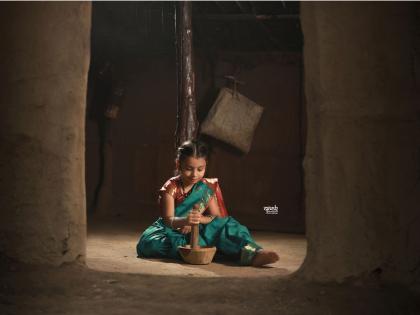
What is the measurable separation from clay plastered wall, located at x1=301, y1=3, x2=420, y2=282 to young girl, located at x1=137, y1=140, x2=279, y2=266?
1423 millimetres

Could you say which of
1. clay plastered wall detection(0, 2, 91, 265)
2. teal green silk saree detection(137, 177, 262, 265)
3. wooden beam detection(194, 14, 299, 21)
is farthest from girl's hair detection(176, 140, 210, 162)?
wooden beam detection(194, 14, 299, 21)

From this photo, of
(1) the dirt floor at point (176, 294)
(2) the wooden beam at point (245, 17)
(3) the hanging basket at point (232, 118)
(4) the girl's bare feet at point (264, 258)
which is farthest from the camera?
(3) the hanging basket at point (232, 118)

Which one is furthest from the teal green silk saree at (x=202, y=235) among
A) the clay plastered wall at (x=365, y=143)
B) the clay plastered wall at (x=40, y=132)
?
the clay plastered wall at (x=365, y=143)

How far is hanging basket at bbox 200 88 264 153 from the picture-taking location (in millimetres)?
7023

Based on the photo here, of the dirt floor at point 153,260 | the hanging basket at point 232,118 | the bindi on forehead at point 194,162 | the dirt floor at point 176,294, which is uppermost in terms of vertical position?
the hanging basket at point 232,118

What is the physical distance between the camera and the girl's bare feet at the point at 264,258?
4137 mm

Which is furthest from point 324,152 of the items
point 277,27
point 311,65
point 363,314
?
point 277,27

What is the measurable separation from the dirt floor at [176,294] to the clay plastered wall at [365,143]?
0.46 ft

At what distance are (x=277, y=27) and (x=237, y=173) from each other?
6.26 feet

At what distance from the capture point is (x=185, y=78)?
6078 millimetres

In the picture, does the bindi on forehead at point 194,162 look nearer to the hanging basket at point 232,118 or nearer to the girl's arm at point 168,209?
the girl's arm at point 168,209

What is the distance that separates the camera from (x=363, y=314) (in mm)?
2721

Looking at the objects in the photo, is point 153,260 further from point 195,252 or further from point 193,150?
point 193,150

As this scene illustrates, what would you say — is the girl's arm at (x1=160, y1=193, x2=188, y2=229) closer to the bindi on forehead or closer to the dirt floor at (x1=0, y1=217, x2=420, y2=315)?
the bindi on forehead
